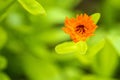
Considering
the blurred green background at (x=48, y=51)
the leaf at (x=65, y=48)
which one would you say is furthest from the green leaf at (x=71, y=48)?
the blurred green background at (x=48, y=51)

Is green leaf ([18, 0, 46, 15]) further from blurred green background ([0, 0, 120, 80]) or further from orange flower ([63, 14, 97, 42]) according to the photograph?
blurred green background ([0, 0, 120, 80])

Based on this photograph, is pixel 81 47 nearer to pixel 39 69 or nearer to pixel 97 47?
pixel 97 47

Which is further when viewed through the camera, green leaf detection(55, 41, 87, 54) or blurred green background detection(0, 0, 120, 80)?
blurred green background detection(0, 0, 120, 80)

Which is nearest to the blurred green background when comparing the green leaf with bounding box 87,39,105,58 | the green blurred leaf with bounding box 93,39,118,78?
the green blurred leaf with bounding box 93,39,118,78

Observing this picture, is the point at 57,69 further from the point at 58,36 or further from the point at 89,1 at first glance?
the point at 89,1


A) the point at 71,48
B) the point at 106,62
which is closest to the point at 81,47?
the point at 71,48

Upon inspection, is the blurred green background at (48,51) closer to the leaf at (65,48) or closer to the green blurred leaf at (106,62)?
the green blurred leaf at (106,62)
